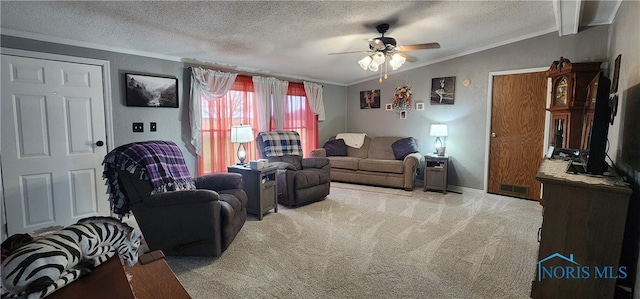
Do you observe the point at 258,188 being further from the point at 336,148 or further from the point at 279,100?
the point at 336,148

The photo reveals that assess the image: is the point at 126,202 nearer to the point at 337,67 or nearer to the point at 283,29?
the point at 283,29

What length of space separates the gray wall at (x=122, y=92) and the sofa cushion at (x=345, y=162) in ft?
8.08

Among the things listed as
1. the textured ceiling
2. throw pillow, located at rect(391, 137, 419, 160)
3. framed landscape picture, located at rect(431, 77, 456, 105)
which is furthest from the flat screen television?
throw pillow, located at rect(391, 137, 419, 160)

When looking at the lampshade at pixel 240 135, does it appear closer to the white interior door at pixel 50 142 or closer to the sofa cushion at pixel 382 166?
the white interior door at pixel 50 142

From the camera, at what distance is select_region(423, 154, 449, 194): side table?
4.69m

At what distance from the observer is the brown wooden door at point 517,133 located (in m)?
4.18

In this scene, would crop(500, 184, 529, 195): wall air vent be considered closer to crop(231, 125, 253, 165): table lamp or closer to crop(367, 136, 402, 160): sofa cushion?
crop(367, 136, 402, 160): sofa cushion

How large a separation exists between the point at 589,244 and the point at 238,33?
10.4 ft

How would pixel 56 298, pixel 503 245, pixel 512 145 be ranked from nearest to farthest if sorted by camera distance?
pixel 56 298, pixel 503 245, pixel 512 145

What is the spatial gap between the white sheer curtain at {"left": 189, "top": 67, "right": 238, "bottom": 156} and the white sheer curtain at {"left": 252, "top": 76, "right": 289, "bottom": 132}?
0.66 meters

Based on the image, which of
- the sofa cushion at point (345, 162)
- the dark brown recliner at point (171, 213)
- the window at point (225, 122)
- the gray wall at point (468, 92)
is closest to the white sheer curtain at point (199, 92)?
the window at point (225, 122)

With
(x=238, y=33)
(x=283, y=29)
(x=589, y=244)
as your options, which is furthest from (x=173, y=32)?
(x=589, y=244)

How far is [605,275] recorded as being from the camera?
166cm

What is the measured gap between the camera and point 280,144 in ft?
14.5
